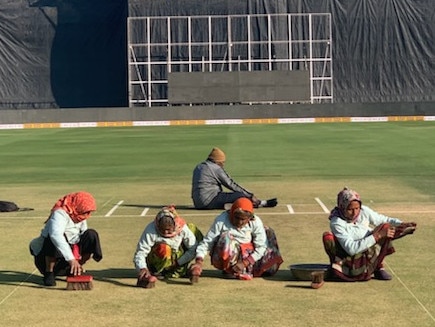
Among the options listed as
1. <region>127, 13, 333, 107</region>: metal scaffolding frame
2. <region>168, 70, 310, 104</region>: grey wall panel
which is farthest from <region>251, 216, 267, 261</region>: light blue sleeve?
<region>127, 13, 333, 107</region>: metal scaffolding frame

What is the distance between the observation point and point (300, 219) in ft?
50.2

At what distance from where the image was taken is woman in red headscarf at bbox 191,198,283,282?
10.2 meters

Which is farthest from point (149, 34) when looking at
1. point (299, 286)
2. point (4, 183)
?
point (299, 286)

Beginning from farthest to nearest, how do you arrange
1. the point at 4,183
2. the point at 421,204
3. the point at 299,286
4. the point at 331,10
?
the point at 331,10, the point at 4,183, the point at 421,204, the point at 299,286

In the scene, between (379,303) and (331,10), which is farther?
(331,10)

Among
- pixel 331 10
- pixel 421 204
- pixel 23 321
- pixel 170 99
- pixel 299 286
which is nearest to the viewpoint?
pixel 23 321

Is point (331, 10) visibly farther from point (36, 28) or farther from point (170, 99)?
point (36, 28)

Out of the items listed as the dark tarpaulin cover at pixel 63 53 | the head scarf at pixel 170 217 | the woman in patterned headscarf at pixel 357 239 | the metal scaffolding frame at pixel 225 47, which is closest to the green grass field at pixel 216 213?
the woman in patterned headscarf at pixel 357 239

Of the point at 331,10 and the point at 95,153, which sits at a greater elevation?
the point at 331,10

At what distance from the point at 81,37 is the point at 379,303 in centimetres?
6535

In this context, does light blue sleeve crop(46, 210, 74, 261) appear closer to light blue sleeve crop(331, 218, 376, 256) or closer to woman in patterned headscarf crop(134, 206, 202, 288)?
woman in patterned headscarf crop(134, 206, 202, 288)

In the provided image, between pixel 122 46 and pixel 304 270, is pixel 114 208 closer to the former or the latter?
pixel 304 270

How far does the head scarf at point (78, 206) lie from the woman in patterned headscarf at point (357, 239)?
2437 mm

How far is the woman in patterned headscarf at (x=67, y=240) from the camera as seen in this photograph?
32.3 feet
